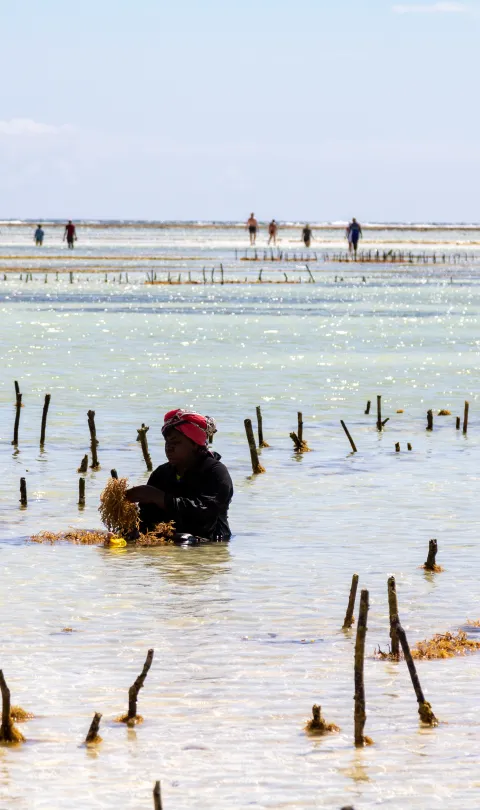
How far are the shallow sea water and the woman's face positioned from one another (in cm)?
80

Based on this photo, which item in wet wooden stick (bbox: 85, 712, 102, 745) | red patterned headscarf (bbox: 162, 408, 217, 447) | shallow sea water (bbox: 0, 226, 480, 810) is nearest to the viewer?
shallow sea water (bbox: 0, 226, 480, 810)

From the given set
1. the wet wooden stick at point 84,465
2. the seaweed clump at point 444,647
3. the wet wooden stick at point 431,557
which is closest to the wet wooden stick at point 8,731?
the seaweed clump at point 444,647

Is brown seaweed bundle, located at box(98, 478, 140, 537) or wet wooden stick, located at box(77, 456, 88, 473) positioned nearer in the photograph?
brown seaweed bundle, located at box(98, 478, 140, 537)

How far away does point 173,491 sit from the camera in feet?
42.5

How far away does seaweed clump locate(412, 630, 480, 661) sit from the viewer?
9.48 metres

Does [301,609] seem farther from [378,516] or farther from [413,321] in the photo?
[413,321]

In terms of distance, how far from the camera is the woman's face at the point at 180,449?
12.6m

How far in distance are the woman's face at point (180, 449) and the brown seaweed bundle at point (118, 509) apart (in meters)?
0.46

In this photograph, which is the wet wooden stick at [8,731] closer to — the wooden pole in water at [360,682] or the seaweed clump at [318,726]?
the seaweed clump at [318,726]

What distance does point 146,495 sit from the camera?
12.8 metres

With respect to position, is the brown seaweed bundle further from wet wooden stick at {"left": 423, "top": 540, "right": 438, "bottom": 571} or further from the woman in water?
wet wooden stick at {"left": 423, "top": 540, "right": 438, "bottom": 571}

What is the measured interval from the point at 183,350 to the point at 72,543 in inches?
891

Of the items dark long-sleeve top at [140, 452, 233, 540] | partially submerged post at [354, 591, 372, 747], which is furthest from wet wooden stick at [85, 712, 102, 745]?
dark long-sleeve top at [140, 452, 233, 540]

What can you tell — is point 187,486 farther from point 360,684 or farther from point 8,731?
point 360,684
